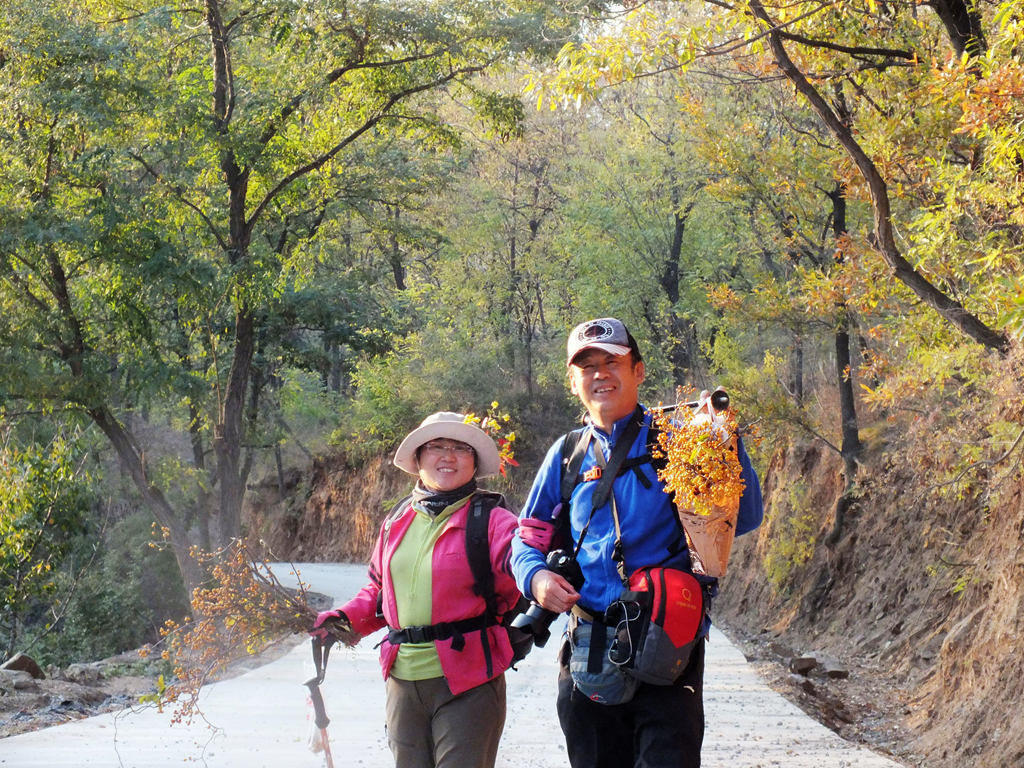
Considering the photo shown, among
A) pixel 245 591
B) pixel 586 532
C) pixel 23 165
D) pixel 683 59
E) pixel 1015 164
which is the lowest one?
pixel 245 591

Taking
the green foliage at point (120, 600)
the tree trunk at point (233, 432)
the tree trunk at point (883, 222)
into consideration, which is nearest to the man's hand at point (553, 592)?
the tree trunk at point (883, 222)

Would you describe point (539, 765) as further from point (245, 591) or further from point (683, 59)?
point (683, 59)

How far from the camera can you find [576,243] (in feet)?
90.2

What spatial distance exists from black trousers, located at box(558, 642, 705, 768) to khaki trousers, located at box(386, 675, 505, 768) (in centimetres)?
59

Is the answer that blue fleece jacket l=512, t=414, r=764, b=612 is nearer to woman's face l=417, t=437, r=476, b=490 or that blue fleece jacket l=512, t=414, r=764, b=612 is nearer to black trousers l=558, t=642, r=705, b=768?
black trousers l=558, t=642, r=705, b=768

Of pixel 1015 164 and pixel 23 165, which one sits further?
pixel 23 165

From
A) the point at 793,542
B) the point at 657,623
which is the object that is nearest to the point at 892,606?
the point at 793,542

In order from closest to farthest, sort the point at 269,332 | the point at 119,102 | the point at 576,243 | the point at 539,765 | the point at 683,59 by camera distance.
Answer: the point at 683,59 → the point at 539,765 → the point at 119,102 → the point at 269,332 → the point at 576,243

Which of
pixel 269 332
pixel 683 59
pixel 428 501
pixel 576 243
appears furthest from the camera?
pixel 576 243

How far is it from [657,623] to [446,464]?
4.62 feet

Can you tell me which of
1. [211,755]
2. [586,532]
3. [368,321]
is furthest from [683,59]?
[368,321]

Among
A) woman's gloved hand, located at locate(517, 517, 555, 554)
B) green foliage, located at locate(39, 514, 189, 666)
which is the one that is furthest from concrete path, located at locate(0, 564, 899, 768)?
green foliage, located at locate(39, 514, 189, 666)

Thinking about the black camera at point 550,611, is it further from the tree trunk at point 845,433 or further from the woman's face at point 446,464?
the tree trunk at point 845,433

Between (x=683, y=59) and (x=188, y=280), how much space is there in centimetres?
1001
